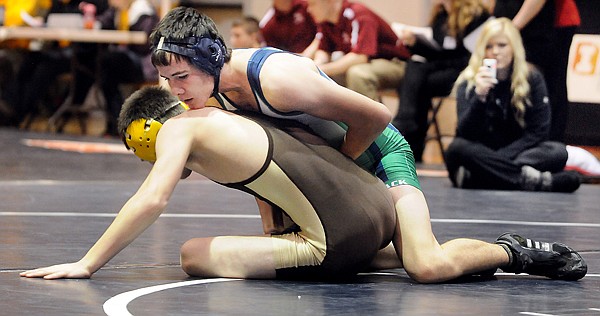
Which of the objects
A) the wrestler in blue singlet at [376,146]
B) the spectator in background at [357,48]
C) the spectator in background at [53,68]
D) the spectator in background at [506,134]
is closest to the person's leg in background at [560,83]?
the spectator in background at [506,134]

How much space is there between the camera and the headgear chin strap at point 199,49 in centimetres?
340

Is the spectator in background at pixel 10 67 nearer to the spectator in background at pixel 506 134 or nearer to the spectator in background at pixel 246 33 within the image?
the spectator in background at pixel 246 33

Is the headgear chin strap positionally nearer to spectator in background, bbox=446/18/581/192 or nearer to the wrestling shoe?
the wrestling shoe

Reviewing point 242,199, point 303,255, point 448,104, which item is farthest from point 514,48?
point 303,255

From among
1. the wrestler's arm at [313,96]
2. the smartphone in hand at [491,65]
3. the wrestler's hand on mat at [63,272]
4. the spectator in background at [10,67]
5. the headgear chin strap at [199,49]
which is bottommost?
the spectator in background at [10,67]

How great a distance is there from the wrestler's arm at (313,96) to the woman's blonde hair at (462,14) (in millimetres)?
4672

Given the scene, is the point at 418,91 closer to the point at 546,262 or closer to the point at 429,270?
the point at 546,262

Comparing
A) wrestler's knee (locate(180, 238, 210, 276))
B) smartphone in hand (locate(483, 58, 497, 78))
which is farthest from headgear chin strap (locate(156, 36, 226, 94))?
Result: smartphone in hand (locate(483, 58, 497, 78))

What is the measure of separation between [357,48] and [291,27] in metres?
1.06

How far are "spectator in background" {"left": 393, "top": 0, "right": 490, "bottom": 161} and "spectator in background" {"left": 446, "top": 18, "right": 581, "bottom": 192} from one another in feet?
4.67

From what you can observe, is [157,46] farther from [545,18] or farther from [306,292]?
[545,18]

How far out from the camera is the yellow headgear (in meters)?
3.52

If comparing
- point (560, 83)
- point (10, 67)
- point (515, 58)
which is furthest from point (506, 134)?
point (10, 67)

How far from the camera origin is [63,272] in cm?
345
